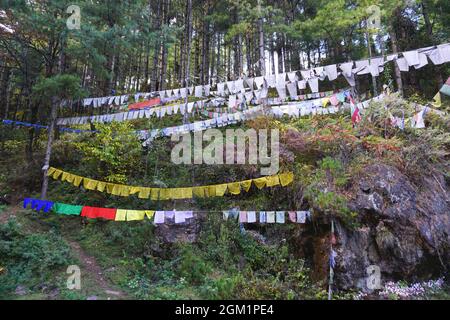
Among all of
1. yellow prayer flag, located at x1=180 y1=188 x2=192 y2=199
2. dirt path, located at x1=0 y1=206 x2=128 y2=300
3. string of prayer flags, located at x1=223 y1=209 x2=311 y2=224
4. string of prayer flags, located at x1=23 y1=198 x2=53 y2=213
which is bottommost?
dirt path, located at x1=0 y1=206 x2=128 y2=300

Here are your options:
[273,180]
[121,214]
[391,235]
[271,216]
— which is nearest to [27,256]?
[121,214]

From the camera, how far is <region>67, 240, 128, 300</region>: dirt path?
7342 millimetres

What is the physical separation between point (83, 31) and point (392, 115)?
37.4ft

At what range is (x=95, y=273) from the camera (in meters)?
8.42

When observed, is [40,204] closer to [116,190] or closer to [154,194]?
[116,190]

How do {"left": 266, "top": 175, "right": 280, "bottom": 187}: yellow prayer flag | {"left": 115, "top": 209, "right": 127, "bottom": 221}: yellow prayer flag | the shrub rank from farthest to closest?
{"left": 266, "top": 175, "right": 280, "bottom": 187}: yellow prayer flag
{"left": 115, "top": 209, "right": 127, "bottom": 221}: yellow prayer flag
the shrub

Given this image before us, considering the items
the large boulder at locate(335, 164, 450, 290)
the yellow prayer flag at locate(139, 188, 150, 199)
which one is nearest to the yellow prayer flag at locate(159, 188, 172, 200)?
the yellow prayer flag at locate(139, 188, 150, 199)

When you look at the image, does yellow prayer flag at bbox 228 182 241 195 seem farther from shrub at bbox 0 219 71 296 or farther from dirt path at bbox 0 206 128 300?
shrub at bbox 0 219 71 296

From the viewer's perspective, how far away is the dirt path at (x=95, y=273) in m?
7.34

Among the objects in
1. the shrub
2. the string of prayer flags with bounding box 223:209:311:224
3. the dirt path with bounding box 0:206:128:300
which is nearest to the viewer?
the dirt path with bounding box 0:206:128:300

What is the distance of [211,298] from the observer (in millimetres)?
7367

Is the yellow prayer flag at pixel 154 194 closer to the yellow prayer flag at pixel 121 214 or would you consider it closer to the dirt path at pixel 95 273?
the yellow prayer flag at pixel 121 214

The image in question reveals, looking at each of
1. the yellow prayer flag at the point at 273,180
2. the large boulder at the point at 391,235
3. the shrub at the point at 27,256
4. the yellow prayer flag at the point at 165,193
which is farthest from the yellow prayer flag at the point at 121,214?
the large boulder at the point at 391,235

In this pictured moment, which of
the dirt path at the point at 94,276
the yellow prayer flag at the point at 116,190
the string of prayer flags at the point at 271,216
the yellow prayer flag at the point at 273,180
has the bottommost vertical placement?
the dirt path at the point at 94,276
